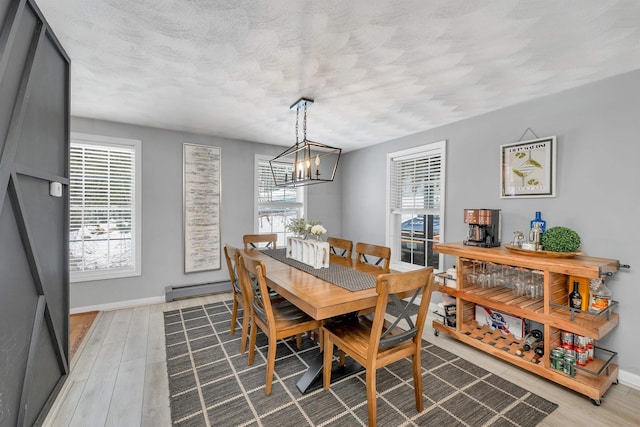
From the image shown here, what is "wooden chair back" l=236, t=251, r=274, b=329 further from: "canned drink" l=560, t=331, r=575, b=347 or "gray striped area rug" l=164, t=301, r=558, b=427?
"canned drink" l=560, t=331, r=575, b=347

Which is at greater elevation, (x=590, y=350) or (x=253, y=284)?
(x=253, y=284)

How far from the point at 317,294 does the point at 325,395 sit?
793 mm

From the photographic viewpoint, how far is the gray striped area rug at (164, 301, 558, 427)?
1755 millimetres

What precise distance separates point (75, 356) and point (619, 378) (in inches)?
179

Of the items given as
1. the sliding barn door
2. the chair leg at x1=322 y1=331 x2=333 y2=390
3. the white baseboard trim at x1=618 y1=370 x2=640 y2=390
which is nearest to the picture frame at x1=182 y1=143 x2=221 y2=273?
the sliding barn door

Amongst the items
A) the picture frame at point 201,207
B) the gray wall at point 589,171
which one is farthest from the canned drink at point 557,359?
the picture frame at point 201,207

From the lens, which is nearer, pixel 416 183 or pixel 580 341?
pixel 580 341

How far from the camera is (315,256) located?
2553 millimetres

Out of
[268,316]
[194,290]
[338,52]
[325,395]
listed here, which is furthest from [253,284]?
[194,290]

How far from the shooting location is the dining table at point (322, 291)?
1.69 m

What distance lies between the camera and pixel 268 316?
1.96 meters

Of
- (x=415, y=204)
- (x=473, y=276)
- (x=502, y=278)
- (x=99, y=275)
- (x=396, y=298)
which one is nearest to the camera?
(x=396, y=298)

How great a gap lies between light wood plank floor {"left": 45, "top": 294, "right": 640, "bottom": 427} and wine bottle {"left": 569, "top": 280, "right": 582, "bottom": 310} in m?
0.63

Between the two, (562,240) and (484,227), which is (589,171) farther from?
(484,227)
